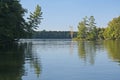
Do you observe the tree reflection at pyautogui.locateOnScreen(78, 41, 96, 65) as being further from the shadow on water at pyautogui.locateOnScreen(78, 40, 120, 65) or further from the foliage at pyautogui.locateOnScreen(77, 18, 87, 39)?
the foliage at pyautogui.locateOnScreen(77, 18, 87, 39)

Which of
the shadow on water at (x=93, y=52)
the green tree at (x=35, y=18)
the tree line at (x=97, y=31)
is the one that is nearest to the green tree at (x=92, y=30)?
the tree line at (x=97, y=31)

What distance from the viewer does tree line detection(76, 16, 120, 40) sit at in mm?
162125

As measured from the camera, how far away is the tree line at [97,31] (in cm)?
16212

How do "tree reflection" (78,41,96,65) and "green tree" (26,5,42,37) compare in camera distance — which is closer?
"tree reflection" (78,41,96,65)

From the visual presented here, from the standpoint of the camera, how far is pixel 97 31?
17525 cm

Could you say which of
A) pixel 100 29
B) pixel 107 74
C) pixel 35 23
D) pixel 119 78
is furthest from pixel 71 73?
pixel 100 29

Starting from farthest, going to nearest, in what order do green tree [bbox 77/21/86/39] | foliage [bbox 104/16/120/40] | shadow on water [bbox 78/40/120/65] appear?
1. green tree [bbox 77/21/86/39]
2. foliage [bbox 104/16/120/40]
3. shadow on water [bbox 78/40/120/65]

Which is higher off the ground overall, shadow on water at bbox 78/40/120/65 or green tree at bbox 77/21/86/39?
green tree at bbox 77/21/86/39

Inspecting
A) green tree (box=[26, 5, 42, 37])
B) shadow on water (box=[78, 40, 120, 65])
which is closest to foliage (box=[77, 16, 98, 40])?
green tree (box=[26, 5, 42, 37])

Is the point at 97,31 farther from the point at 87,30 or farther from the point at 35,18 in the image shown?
the point at 35,18

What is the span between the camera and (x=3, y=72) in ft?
73.3

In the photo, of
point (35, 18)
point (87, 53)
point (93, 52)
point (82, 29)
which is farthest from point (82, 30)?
point (87, 53)

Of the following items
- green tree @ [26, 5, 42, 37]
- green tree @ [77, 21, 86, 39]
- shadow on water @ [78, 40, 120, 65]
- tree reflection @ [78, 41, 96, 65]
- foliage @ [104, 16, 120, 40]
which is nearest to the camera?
tree reflection @ [78, 41, 96, 65]

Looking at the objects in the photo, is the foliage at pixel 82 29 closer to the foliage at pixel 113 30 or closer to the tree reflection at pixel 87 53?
the foliage at pixel 113 30
